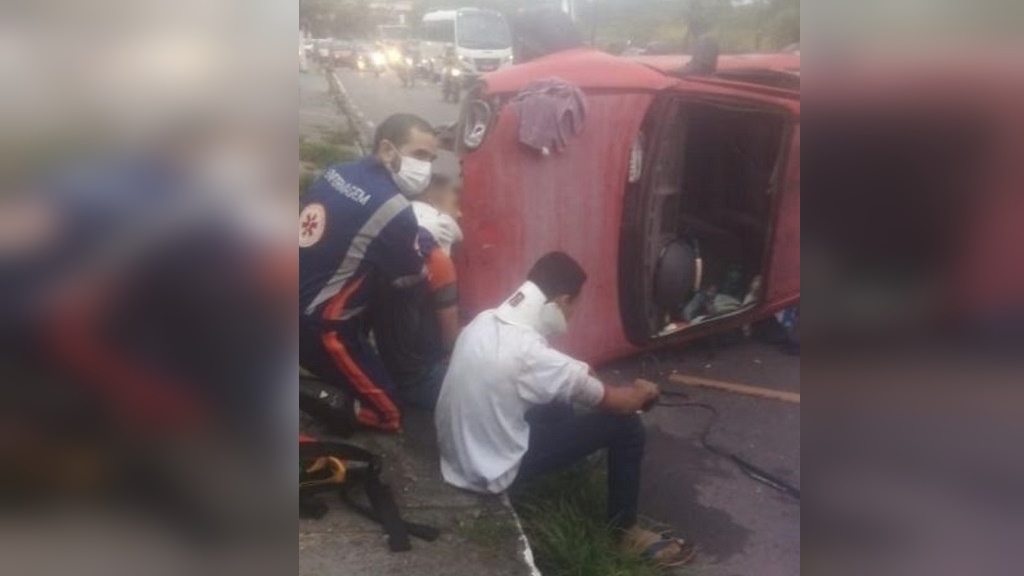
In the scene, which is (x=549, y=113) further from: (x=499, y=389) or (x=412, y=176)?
(x=499, y=389)

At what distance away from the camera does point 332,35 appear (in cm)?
185

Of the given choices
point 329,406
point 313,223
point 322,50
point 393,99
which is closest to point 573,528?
point 329,406

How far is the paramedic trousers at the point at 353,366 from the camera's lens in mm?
1870

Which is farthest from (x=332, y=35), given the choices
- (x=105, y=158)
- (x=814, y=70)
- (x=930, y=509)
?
(x=930, y=509)

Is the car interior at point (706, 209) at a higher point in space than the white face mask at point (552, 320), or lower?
higher

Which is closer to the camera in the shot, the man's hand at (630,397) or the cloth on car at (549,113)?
the cloth on car at (549,113)

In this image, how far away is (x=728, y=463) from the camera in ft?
6.79

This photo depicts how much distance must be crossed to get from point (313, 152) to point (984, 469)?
4.42 feet

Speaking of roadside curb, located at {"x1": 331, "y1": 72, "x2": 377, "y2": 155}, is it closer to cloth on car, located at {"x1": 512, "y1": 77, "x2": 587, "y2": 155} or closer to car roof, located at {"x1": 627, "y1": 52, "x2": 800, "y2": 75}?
cloth on car, located at {"x1": 512, "y1": 77, "x2": 587, "y2": 155}

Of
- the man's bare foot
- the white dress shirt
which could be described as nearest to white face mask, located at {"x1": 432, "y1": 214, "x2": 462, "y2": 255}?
the white dress shirt

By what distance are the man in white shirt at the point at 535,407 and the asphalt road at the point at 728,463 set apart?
0.04m

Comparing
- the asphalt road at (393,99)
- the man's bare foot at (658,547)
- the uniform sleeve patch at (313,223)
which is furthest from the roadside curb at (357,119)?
the man's bare foot at (658,547)

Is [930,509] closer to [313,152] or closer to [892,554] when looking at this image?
[892,554]

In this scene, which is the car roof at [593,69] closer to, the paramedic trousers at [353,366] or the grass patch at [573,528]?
the paramedic trousers at [353,366]
